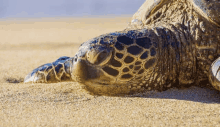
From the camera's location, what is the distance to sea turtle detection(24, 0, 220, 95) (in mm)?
2660

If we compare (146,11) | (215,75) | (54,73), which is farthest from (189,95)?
(54,73)

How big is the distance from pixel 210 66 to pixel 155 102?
0.63 m

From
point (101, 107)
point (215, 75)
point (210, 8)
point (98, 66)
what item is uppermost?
point (210, 8)

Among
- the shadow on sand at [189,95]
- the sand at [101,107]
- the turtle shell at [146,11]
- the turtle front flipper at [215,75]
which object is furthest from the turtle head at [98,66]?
the turtle shell at [146,11]

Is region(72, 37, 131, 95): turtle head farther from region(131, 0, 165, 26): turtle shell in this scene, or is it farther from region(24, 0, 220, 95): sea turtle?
region(131, 0, 165, 26): turtle shell

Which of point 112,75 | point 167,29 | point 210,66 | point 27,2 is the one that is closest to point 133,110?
point 112,75

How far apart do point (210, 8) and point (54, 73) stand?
1711mm

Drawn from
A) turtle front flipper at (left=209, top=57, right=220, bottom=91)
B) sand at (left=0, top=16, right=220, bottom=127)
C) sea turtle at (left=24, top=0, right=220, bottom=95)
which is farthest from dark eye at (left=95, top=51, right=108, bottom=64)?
turtle front flipper at (left=209, top=57, right=220, bottom=91)

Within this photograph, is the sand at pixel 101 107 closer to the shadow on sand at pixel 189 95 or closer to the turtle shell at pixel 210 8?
the shadow on sand at pixel 189 95

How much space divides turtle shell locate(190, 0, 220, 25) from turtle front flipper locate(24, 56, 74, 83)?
4.42ft

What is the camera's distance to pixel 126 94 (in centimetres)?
278

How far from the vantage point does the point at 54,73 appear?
320 cm

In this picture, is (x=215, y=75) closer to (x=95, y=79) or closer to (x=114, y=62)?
(x=114, y=62)

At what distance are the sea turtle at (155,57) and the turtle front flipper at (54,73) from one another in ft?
0.04
